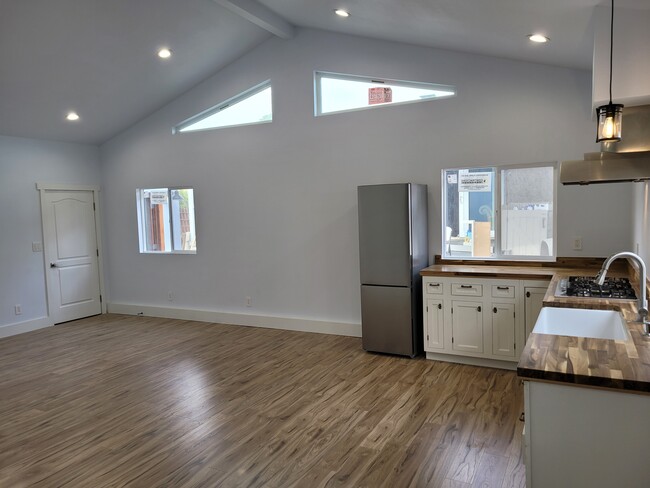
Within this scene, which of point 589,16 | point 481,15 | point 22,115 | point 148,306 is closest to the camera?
point 589,16

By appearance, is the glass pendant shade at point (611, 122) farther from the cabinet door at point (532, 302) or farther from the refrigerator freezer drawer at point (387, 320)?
the refrigerator freezer drawer at point (387, 320)

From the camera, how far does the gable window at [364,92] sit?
5074mm

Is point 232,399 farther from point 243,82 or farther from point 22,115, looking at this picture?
point 22,115

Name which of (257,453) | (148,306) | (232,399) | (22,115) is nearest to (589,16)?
(257,453)

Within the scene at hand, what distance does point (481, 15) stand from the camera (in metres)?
3.33

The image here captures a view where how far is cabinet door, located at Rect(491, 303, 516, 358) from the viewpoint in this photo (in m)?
4.23

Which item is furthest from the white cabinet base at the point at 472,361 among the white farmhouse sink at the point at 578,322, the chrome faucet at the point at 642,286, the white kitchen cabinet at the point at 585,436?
the white kitchen cabinet at the point at 585,436

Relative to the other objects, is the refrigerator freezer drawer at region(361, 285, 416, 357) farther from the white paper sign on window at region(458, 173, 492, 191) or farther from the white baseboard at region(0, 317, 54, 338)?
the white baseboard at region(0, 317, 54, 338)

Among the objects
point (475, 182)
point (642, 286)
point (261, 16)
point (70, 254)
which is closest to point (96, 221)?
point (70, 254)

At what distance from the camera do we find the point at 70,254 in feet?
23.4

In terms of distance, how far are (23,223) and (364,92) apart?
4.99 metres

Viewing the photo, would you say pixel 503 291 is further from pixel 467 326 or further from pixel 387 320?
pixel 387 320

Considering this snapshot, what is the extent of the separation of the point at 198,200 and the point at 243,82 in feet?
5.74

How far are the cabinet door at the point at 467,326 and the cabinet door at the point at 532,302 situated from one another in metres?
0.40
